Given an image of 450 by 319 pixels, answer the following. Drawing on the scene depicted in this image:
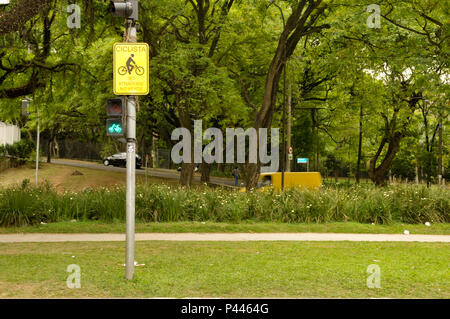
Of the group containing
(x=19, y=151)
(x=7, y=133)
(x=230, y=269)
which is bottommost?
(x=230, y=269)

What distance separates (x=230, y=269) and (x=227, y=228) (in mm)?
6173

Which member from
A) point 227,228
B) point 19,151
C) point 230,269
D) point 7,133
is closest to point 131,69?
point 230,269

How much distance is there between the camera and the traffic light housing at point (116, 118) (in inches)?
312

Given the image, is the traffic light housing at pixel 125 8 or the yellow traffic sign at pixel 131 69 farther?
the traffic light housing at pixel 125 8

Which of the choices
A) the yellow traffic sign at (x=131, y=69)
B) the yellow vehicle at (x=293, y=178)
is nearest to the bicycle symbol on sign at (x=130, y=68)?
the yellow traffic sign at (x=131, y=69)

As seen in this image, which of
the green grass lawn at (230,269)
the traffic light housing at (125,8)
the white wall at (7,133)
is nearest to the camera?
the green grass lawn at (230,269)

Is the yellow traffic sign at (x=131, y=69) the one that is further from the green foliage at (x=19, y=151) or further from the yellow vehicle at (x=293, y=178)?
the green foliage at (x=19, y=151)

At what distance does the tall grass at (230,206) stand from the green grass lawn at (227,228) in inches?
27.0

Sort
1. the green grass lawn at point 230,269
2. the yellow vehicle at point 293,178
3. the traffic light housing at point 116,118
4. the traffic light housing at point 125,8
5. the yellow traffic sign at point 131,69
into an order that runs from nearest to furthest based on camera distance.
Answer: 1. the green grass lawn at point 230,269
2. the traffic light housing at point 116,118
3. the yellow traffic sign at point 131,69
4. the traffic light housing at point 125,8
5. the yellow vehicle at point 293,178

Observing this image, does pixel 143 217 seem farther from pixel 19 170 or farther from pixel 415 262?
pixel 19 170

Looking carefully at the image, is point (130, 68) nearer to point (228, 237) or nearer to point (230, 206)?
point (228, 237)

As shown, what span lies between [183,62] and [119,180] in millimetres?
14926

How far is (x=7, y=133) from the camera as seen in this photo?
146 ft

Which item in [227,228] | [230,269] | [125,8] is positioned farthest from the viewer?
[227,228]
